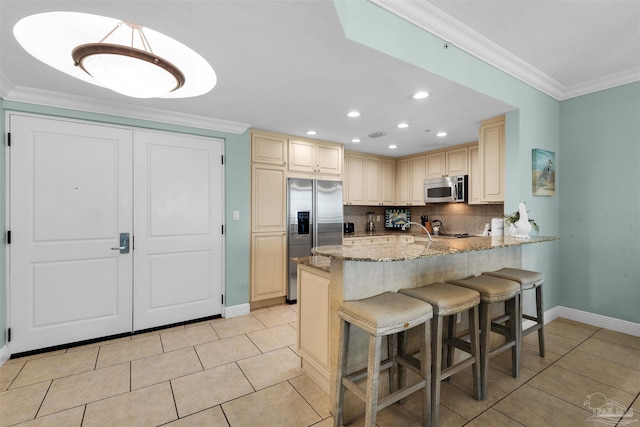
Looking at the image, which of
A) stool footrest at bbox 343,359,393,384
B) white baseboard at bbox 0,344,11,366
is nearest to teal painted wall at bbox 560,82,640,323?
stool footrest at bbox 343,359,393,384

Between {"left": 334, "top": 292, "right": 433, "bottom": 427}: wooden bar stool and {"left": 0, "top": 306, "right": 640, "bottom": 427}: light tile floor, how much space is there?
312 millimetres

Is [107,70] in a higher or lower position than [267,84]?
lower

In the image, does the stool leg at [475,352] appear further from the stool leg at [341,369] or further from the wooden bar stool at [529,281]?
the stool leg at [341,369]

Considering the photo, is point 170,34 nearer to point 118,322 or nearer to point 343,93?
point 343,93

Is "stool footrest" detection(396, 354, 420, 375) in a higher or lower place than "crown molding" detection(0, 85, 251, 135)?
lower

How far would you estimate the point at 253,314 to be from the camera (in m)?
3.62

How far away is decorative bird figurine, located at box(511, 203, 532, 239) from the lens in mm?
2668

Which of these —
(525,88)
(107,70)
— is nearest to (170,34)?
(107,70)

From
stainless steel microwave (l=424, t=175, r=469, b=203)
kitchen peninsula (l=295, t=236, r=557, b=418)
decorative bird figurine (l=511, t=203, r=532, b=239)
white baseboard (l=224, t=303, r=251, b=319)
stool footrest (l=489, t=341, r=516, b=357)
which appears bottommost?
white baseboard (l=224, t=303, r=251, b=319)

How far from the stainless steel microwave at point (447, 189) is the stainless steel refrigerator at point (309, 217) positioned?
1670 mm

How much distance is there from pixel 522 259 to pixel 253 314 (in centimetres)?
305

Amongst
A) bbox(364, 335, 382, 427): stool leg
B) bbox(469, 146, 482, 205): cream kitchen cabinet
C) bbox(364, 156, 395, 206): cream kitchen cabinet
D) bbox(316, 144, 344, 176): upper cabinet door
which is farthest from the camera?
bbox(364, 156, 395, 206): cream kitchen cabinet

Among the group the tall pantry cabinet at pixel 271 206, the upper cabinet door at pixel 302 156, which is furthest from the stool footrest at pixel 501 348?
the upper cabinet door at pixel 302 156

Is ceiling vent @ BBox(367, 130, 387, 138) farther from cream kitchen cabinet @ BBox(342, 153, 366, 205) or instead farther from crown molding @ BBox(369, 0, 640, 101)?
crown molding @ BBox(369, 0, 640, 101)
